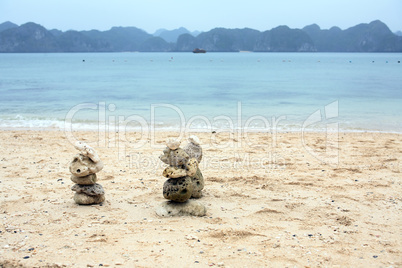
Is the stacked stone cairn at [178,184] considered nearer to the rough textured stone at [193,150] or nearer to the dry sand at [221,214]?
the dry sand at [221,214]

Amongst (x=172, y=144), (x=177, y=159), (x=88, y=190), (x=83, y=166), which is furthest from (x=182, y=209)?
(x=83, y=166)

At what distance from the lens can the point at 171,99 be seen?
24.0m

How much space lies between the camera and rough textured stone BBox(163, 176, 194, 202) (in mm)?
6145

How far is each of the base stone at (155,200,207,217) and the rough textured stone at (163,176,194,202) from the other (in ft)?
0.59

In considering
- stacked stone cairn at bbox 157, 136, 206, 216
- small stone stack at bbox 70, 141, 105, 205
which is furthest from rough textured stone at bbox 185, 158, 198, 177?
small stone stack at bbox 70, 141, 105, 205

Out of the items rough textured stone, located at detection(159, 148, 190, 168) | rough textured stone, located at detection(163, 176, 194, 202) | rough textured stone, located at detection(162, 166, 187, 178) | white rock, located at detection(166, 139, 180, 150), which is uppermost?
white rock, located at detection(166, 139, 180, 150)

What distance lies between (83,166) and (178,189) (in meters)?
1.67

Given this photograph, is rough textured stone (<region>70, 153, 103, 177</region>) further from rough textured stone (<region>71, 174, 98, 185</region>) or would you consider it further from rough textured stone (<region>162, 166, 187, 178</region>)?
rough textured stone (<region>162, 166, 187, 178</region>)

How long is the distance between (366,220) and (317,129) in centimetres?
888

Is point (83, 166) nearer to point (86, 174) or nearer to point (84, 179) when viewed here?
point (86, 174)

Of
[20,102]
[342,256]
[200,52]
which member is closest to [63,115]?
[20,102]

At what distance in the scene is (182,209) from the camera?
6.30 metres

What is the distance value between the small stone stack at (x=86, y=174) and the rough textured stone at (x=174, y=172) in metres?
1.29

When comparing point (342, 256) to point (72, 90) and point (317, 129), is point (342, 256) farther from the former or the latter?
point (72, 90)
